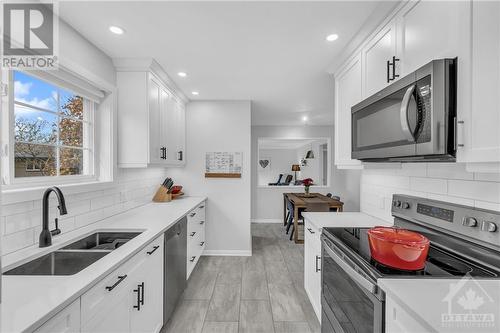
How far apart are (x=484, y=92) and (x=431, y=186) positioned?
83 cm

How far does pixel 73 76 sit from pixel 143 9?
785 millimetres

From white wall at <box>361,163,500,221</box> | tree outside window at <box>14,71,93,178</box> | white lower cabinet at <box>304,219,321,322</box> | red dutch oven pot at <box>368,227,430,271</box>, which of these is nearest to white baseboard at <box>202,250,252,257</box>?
white lower cabinet at <box>304,219,321,322</box>

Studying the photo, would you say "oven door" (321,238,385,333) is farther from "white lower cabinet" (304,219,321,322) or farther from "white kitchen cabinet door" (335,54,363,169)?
"white kitchen cabinet door" (335,54,363,169)


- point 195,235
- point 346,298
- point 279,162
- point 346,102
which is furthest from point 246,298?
point 279,162

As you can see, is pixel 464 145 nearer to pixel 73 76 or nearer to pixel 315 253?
pixel 315 253

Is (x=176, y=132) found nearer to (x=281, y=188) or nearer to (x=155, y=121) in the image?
(x=155, y=121)

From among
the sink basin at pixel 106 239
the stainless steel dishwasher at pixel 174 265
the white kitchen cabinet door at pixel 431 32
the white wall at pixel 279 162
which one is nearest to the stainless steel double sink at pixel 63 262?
the sink basin at pixel 106 239

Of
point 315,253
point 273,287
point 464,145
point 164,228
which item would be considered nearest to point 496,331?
point 464,145

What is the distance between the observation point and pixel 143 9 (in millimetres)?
1586

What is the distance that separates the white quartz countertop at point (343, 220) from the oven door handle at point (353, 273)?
1.33 ft

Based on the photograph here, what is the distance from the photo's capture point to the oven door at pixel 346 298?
43.5 inches

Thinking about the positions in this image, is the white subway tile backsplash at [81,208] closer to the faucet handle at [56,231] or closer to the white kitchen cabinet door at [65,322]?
the faucet handle at [56,231]

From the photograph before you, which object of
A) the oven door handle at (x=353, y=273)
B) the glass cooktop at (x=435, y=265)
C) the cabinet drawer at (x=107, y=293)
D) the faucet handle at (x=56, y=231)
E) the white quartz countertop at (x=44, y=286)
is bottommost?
the cabinet drawer at (x=107, y=293)

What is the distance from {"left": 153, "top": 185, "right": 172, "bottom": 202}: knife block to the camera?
318 centimetres
